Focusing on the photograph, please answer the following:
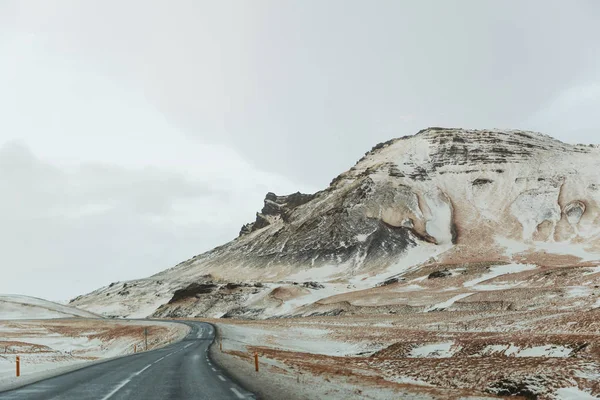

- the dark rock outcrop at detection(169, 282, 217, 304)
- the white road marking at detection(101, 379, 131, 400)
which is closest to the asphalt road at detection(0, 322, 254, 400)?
the white road marking at detection(101, 379, 131, 400)

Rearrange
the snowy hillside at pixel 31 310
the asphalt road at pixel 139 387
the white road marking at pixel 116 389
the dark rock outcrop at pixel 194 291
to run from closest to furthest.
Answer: the white road marking at pixel 116 389, the asphalt road at pixel 139 387, the snowy hillside at pixel 31 310, the dark rock outcrop at pixel 194 291

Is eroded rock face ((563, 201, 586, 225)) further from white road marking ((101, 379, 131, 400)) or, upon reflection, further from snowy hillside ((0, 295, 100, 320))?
white road marking ((101, 379, 131, 400))

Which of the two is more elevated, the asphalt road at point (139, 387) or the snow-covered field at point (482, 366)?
the asphalt road at point (139, 387)

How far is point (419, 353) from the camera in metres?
34.3

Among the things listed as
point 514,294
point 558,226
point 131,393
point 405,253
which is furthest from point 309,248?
point 131,393

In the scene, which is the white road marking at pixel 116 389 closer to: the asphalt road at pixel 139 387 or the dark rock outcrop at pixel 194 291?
the asphalt road at pixel 139 387

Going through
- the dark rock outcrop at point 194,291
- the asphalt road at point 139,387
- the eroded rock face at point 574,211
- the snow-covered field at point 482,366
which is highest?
the eroded rock face at point 574,211

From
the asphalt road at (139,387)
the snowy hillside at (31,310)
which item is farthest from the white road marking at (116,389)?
the snowy hillside at (31,310)

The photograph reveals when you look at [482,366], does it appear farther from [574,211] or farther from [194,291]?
[574,211]

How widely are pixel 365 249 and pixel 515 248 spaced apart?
50240mm

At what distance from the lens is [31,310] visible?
15475 centimetres

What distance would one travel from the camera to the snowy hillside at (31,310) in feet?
A: 488

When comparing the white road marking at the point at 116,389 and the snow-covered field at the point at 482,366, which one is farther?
the snow-covered field at the point at 482,366

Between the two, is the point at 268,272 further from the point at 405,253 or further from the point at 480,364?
the point at 480,364
